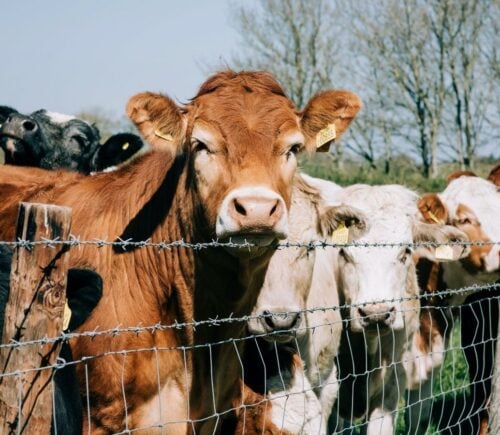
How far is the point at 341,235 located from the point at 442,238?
0.85 metres

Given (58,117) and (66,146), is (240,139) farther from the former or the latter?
(58,117)

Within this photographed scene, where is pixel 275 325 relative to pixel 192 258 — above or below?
below

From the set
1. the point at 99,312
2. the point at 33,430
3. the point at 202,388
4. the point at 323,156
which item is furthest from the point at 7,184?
the point at 323,156

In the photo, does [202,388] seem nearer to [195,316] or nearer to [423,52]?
[195,316]

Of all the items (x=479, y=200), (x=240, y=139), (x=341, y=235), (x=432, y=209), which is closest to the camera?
(x=240, y=139)

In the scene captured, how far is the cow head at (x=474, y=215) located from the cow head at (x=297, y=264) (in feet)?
3.17

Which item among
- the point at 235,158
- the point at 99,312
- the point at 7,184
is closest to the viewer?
the point at 235,158

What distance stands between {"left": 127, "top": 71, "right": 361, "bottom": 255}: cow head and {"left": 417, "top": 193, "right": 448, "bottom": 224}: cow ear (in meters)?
2.29

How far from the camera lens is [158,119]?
14.3 ft

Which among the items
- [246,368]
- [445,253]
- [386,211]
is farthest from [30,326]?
[445,253]

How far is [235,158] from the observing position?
393cm

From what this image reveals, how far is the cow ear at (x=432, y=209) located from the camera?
6.77m

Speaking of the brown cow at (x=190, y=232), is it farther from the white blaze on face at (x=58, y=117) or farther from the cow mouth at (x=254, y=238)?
the white blaze on face at (x=58, y=117)

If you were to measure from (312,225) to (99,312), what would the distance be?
2.06 m
